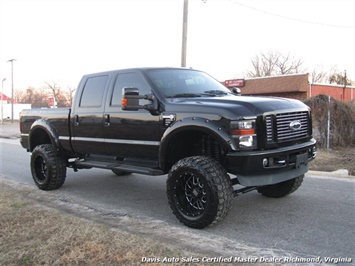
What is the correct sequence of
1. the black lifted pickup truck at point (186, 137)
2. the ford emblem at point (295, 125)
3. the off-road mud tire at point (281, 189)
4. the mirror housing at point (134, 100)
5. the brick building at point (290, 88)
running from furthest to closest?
the brick building at point (290, 88)
the off-road mud tire at point (281, 189)
the mirror housing at point (134, 100)
the ford emblem at point (295, 125)
the black lifted pickup truck at point (186, 137)

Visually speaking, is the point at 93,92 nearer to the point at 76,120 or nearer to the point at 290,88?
the point at 76,120

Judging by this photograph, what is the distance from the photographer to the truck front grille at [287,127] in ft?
14.6

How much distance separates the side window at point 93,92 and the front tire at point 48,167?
1.17m

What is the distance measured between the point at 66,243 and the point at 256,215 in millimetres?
2555

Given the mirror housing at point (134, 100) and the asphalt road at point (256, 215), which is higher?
the mirror housing at point (134, 100)

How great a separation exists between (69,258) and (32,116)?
4557 millimetres

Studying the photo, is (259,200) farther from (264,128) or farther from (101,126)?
(101,126)

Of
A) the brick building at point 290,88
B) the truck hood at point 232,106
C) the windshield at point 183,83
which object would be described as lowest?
the truck hood at point 232,106

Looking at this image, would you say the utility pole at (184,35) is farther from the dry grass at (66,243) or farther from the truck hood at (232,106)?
the dry grass at (66,243)

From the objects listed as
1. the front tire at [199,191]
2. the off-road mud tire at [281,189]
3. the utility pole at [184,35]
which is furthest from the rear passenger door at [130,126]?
the utility pole at [184,35]

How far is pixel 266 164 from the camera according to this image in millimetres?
4383

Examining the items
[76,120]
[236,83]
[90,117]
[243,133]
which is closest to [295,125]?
[243,133]

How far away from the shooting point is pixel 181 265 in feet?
11.6

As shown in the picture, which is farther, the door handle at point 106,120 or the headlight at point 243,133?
the door handle at point 106,120
